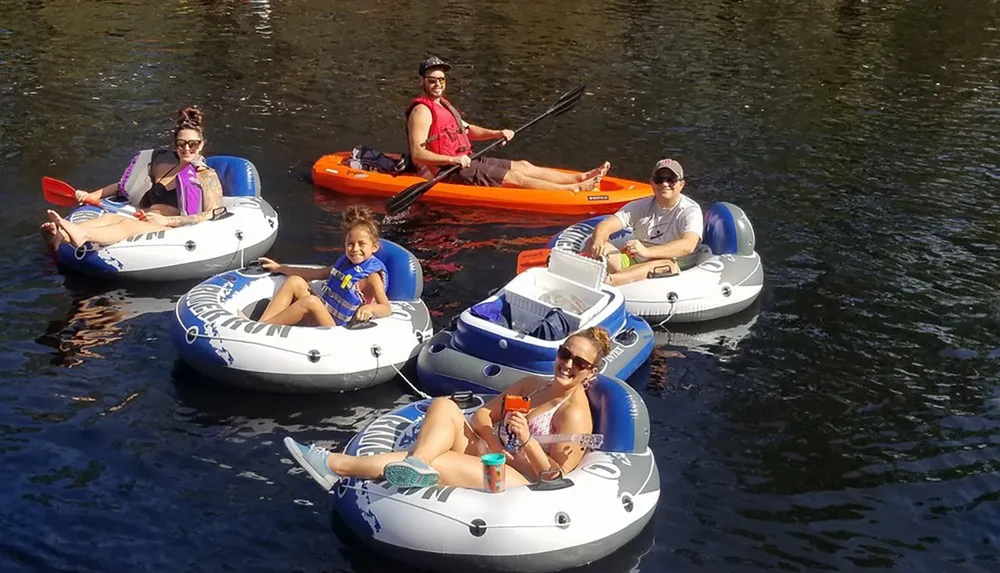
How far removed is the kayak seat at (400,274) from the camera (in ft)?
28.6

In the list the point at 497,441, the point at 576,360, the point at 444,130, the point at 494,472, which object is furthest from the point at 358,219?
the point at 444,130

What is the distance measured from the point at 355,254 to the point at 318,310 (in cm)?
51

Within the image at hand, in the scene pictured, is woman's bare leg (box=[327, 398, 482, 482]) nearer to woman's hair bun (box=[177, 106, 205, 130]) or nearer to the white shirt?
the white shirt

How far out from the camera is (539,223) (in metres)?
12.1

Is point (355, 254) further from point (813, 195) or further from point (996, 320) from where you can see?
point (813, 195)

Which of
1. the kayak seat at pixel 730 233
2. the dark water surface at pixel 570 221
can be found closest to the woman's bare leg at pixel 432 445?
the dark water surface at pixel 570 221

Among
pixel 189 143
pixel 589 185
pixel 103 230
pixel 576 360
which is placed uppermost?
pixel 576 360

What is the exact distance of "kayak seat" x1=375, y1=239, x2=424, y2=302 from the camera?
8.70 m

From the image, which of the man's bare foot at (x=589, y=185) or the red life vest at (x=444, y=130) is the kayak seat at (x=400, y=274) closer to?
the red life vest at (x=444, y=130)

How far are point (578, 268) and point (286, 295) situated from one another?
91.3 inches

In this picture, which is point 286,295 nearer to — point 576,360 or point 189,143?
point 189,143

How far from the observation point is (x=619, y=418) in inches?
261

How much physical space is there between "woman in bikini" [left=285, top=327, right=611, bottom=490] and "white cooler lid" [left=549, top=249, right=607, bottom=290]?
200cm

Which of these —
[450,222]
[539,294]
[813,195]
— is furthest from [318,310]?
[813,195]
